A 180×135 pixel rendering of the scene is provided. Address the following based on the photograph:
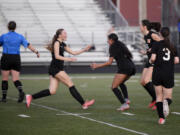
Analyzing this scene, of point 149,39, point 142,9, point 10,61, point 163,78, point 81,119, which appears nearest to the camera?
point 163,78

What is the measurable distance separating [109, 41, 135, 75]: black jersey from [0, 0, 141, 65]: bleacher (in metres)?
20.0

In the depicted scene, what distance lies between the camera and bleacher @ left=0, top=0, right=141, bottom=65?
1300 inches

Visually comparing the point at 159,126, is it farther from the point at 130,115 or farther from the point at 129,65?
the point at 129,65

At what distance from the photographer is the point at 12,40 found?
1323 cm

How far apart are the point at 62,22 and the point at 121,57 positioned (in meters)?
24.6

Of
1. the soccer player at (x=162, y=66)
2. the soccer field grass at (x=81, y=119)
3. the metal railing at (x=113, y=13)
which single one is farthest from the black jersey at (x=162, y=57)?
the metal railing at (x=113, y=13)

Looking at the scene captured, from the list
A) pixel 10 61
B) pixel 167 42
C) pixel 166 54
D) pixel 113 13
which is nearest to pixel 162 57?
pixel 166 54

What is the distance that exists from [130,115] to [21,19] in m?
25.9

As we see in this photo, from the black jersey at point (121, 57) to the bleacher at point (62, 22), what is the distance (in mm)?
19993

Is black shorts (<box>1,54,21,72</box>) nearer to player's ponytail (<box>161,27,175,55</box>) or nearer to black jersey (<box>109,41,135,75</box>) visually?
black jersey (<box>109,41,135,75</box>)

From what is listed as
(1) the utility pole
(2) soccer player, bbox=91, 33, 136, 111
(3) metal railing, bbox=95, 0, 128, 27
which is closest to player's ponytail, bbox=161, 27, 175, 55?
(2) soccer player, bbox=91, 33, 136, 111

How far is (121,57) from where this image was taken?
11.9 m

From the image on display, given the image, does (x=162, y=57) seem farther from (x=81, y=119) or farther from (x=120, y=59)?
(x=120, y=59)

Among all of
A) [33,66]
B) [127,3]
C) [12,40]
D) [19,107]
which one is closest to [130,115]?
[19,107]
